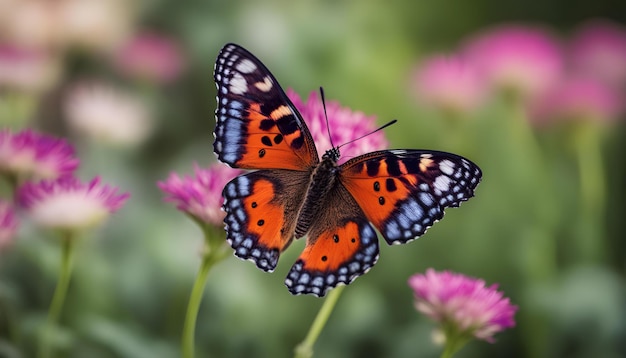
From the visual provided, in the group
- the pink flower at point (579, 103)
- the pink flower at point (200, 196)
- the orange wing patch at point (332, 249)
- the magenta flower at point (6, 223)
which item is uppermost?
the pink flower at point (579, 103)

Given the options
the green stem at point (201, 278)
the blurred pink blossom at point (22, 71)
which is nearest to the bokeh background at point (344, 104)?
the blurred pink blossom at point (22, 71)

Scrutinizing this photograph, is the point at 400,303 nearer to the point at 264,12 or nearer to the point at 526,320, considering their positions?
the point at 526,320

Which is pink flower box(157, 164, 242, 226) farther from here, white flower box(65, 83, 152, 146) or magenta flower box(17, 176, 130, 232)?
white flower box(65, 83, 152, 146)

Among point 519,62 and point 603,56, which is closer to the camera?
point 519,62

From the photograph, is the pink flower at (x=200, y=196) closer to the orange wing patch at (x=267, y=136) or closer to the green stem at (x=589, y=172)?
the orange wing patch at (x=267, y=136)

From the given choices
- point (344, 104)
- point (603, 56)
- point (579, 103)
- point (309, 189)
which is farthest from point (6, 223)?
point (603, 56)

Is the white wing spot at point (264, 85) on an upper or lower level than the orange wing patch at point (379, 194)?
upper

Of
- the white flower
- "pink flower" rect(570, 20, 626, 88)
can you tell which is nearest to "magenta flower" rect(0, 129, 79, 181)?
the white flower

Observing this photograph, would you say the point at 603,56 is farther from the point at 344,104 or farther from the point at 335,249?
the point at 335,249
